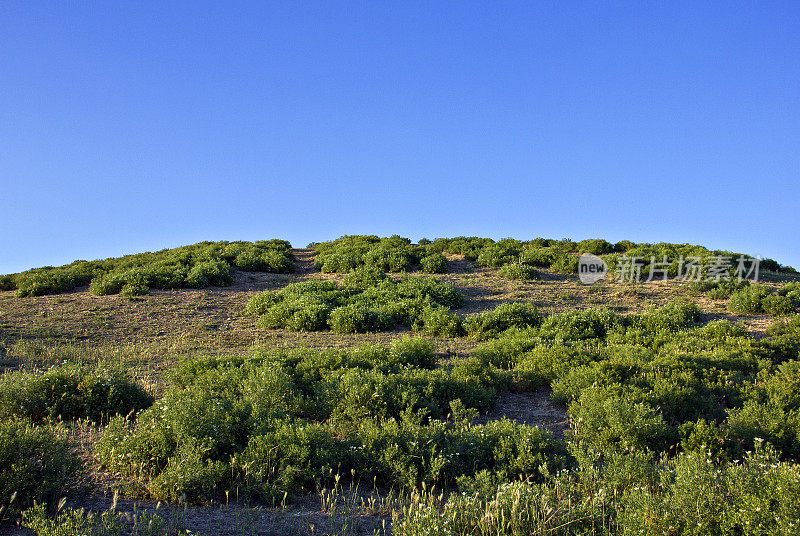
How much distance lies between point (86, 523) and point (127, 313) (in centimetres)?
1237

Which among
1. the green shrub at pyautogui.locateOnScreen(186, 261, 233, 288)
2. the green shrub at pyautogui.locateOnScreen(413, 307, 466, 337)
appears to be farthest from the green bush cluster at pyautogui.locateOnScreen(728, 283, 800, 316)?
the green shrub at pyautogui.locateOnScreen(186, 261, 233, 288)

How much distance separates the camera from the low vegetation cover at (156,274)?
58.6ft

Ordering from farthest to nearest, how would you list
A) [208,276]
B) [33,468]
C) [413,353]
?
[208,276], [413,353], [33,468]

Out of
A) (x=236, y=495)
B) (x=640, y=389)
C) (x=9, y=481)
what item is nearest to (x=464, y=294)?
(x=640, y=389)

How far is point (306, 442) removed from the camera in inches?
216

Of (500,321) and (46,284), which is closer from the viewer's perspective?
(500,321)

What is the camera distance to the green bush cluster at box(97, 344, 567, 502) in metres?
5.05

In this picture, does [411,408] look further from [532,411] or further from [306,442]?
[532,411]

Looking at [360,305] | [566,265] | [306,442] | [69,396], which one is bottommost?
[69,396]

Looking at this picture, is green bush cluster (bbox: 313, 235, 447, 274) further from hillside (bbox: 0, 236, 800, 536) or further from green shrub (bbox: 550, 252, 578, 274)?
green shrub (bbox: 550, 252, 578, 274)

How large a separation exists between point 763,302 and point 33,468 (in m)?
16.4

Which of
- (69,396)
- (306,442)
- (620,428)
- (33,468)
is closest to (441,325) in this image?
(620,428)

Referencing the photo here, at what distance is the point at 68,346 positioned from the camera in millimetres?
11641

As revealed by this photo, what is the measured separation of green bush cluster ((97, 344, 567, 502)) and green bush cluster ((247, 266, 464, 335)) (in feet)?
18.4
